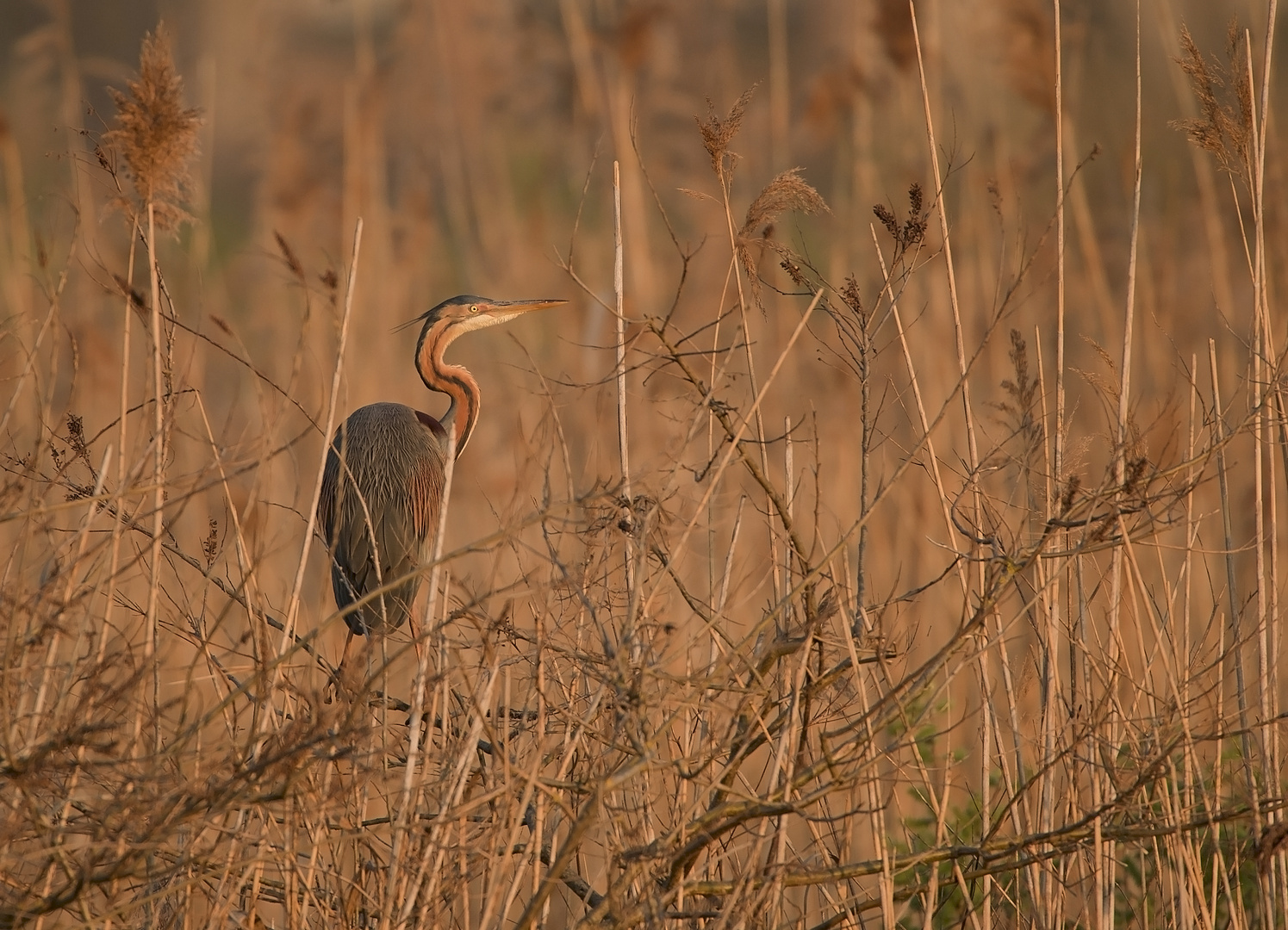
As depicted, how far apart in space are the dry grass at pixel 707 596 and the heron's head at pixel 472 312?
58 cm

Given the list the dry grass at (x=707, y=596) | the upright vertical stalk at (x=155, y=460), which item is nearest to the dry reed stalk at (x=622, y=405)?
the dry grass at (x=707, y=596)

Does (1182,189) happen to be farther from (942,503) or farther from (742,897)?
(742,897)

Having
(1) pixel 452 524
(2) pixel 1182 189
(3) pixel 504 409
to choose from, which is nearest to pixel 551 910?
(1) pixel 452 524

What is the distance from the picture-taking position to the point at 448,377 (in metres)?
3.65

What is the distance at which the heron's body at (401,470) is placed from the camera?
313 centimetres

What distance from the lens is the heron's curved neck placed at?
363cm

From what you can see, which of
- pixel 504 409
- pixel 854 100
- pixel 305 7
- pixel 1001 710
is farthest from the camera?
pixel 305 7

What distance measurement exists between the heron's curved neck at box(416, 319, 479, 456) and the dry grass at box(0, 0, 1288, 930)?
1.55 ft

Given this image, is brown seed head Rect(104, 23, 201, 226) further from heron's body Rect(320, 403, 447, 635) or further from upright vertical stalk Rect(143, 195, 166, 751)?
heron's body Rect(320, 403, 447, 635)

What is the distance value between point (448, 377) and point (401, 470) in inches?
16.7

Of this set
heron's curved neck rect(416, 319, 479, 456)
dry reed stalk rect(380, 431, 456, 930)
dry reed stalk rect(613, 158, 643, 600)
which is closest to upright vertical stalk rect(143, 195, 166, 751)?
dry reed stalk rect(380, 431, 456, 930)

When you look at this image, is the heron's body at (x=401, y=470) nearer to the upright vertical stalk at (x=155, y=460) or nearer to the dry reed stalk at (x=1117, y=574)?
the upright vertical stalk at (x=155, y=460)

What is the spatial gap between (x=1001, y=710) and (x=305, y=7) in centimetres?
520

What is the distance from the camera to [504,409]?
17.5 ft
